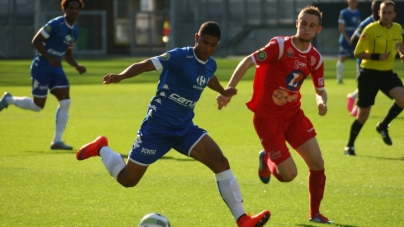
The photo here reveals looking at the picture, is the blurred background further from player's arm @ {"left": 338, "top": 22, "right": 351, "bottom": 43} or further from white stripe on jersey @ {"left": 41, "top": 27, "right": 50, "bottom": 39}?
white stripe on jersey @ {"left": 41, "top": 27, "right": 50, "bottom": 39}

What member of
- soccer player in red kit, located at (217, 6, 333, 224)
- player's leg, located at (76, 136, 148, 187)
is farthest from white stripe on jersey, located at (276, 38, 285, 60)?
player's leg, located at (76, 136, 148, 187)

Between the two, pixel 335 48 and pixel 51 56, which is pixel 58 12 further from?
pixel 51 56

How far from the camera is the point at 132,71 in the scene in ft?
21.7

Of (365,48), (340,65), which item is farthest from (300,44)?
(340,65)

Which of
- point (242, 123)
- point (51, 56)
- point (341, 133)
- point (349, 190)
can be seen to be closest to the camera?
point (349, 190)

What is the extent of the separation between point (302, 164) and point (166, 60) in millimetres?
4606

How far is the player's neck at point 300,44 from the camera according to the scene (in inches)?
299

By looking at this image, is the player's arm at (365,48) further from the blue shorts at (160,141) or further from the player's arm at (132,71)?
the player's arm at (132,71)

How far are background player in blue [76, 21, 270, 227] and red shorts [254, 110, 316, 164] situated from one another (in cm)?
89

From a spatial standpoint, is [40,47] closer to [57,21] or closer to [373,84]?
[57,21]

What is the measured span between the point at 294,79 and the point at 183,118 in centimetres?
138

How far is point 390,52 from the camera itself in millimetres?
11352

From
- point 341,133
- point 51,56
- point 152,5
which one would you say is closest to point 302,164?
point 341,133

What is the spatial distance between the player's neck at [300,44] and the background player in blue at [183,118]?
101cm
